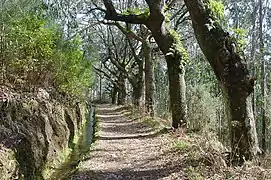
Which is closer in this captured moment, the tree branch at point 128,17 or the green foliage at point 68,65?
the tree branch at point 128,17

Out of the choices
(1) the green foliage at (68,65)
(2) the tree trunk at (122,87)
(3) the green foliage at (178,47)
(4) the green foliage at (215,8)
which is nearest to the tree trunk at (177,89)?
(3) the green foliage at (178,47)

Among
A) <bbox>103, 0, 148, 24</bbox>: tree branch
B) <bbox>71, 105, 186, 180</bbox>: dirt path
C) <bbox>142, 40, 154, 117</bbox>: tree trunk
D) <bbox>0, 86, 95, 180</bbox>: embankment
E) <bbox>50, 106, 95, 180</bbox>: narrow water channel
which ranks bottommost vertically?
<bbox>50, 106, 95, 180</bbox>: narrow water channel

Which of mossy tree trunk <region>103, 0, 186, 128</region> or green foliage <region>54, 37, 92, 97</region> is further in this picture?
green foliage <region>54, 37, 92, 97</region>

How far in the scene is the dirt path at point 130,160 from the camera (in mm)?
7965

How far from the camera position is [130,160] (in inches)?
379

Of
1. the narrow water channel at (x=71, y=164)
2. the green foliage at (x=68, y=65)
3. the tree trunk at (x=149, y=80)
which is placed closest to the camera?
the narrow water channel at (x=71, y=164)

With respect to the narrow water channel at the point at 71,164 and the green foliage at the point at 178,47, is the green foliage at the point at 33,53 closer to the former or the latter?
the narrow water channel at the point at 71,164

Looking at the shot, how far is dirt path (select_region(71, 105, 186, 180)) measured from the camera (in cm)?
796

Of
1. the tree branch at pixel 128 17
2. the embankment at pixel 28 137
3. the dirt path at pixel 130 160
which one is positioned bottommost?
the dirt path at pixel 130 160

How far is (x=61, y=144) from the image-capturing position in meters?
11.7

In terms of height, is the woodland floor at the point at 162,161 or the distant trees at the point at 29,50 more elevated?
the distant trees at the point at 29,50

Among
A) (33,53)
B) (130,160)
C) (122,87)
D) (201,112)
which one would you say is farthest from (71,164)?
(122,87)

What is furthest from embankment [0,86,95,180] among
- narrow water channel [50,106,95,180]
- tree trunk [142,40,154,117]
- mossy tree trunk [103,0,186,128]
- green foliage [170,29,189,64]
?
tree trunk [142,40,154,117]

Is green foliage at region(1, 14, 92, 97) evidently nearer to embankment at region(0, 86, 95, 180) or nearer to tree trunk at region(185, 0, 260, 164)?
embankment at region(0, 86, 95, 180)
